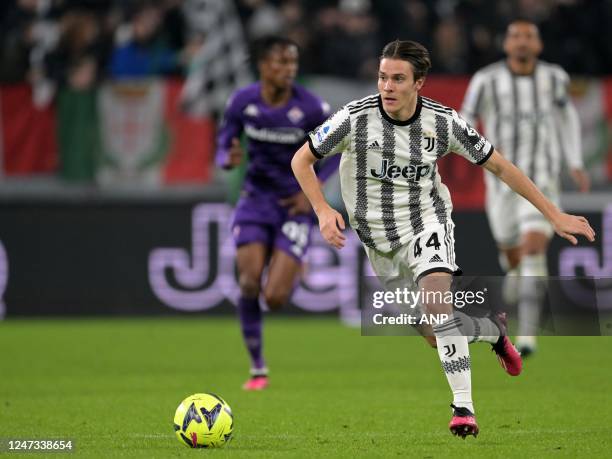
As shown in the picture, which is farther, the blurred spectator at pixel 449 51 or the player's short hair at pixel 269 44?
the blurred spectator at pixel 449 51

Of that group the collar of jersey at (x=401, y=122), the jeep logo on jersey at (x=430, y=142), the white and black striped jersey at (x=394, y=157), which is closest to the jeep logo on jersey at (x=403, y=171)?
the white and black striped jersey at (x=394, y=157)

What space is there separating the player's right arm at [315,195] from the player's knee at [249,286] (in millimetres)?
2850

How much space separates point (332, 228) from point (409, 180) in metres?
0.81

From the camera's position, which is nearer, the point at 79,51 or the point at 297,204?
the point at 297,204

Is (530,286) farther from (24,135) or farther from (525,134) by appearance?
(24,135)

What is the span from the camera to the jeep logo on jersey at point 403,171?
699 centimetres

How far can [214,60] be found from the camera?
1533 centimetres

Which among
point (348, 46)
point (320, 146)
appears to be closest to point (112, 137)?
point (348, 46)

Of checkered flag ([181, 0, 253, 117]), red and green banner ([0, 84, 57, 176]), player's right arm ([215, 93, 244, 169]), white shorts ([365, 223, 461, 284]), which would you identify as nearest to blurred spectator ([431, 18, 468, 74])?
checkered flag ([181, 0, 253, 117])

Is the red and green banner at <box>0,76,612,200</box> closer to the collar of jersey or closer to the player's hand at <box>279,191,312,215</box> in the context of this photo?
the player's hand at <box>279,191,312,215</box>

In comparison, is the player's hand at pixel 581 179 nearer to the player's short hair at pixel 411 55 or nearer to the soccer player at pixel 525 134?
the soccer player at pixel 525 134

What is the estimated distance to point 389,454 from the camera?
626 centimetres

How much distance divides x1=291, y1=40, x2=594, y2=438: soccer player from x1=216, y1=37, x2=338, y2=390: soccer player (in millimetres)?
2576

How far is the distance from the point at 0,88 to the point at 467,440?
9509 mm
